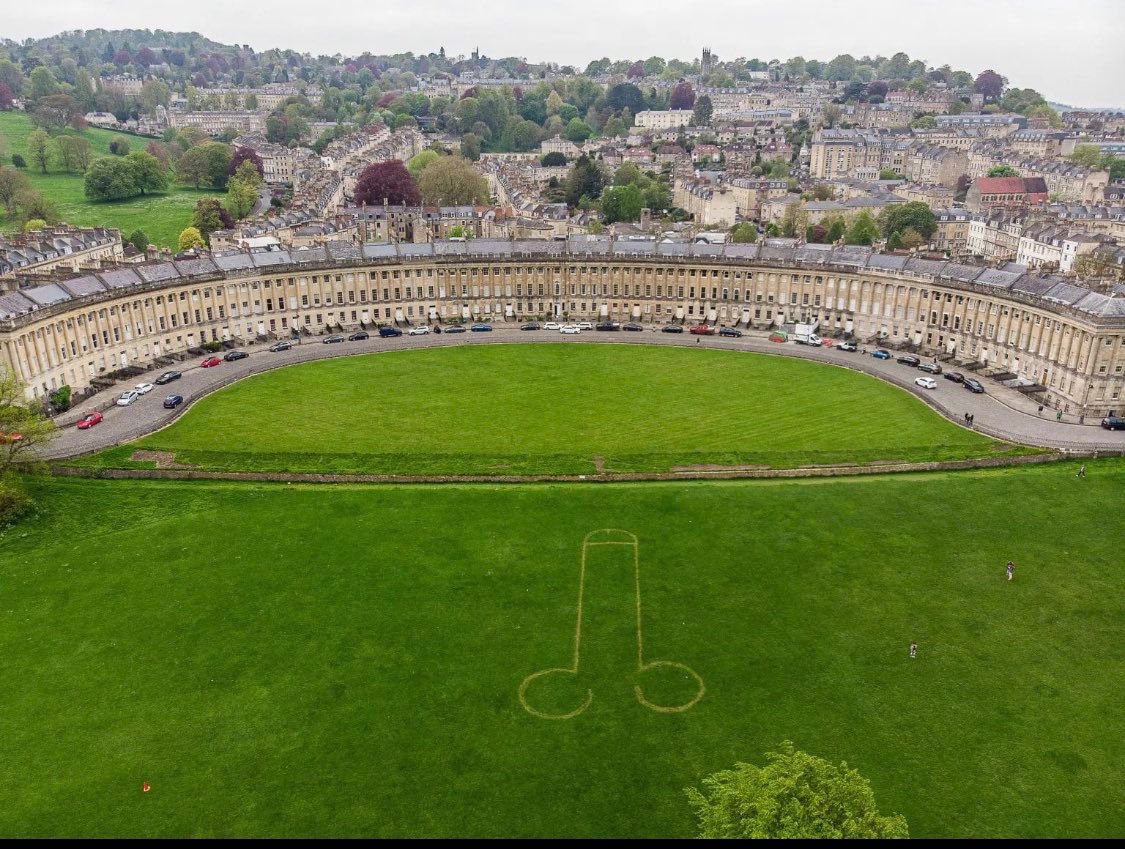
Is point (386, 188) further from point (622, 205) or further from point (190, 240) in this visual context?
point (622, 205)

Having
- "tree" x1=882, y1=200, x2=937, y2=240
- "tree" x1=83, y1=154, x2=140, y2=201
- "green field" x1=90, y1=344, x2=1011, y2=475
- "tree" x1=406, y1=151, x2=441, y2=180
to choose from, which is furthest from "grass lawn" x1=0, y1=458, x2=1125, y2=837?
"tree" x1=406, y1=151, x2=441, y2=180

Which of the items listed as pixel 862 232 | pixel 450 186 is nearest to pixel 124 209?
pixel 450 186

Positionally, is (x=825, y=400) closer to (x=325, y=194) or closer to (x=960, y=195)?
(x=325, y=194)

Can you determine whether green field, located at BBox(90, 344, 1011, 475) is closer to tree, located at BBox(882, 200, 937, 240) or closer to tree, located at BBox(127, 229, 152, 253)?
tree, located at BBox(127, 229, 152, 253)

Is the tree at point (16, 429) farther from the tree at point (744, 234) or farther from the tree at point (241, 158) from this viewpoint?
the tree at point (241, 158)

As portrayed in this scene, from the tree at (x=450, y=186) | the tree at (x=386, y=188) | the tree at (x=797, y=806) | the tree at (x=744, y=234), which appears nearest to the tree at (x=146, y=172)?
the tree at (x=386, y=188)

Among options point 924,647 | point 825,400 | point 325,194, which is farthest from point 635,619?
point 325,194
